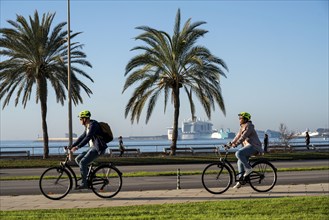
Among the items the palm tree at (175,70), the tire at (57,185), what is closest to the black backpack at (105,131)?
the tire at (57,185)

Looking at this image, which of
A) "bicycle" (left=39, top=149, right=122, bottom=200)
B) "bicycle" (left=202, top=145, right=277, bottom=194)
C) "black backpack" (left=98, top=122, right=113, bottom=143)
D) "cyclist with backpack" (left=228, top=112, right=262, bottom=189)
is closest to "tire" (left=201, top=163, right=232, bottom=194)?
"bicycle" (left=202, top=145, right=277, bottom=194)

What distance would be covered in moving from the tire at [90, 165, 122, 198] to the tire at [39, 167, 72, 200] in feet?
1.65

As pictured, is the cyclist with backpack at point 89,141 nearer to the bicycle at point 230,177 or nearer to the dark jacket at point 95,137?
the dark jacket at point 95,137

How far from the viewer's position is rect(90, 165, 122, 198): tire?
11141mm

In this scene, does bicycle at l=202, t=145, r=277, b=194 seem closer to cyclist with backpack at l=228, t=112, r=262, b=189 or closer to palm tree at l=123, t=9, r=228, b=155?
cyclist with backpack at l=228, t=112, r=262, b=189

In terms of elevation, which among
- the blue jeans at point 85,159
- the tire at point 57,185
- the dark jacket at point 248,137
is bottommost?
the tire at point 57,185

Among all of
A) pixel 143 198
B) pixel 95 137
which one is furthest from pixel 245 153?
pixel 95 137

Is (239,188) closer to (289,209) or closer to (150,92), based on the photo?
(289,209)

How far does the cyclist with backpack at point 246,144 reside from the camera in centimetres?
1146

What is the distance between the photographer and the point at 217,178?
11.6m

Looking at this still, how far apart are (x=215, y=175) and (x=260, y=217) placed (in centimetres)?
385

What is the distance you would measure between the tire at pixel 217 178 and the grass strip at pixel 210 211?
168cm

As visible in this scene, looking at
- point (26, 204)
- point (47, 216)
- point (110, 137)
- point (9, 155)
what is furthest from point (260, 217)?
point (9, 155)

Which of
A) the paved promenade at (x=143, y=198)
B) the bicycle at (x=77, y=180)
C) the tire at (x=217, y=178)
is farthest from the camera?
the tire at (x=217, y=178)
